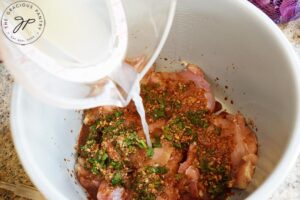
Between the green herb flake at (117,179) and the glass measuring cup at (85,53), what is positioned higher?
the glass measuring cup at (85,53)

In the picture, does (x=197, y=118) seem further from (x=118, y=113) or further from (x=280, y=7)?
(x=280, y=7)

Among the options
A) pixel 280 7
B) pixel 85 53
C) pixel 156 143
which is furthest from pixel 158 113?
pixel 280 7

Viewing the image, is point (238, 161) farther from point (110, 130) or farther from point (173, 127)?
point (110, 130)

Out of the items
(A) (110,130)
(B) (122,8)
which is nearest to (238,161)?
(A) (110,130)

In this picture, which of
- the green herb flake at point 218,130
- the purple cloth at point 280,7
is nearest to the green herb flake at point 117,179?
the green herb flake at point 218,130

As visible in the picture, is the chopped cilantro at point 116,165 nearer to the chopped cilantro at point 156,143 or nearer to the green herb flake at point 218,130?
the chopped cilantro at point 156,143

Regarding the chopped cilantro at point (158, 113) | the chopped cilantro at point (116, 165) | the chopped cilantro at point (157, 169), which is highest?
the chopped cilantro at point (158, 113)

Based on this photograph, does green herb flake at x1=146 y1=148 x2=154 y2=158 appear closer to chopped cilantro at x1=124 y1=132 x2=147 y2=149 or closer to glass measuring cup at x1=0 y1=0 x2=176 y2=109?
chopped cilantro at x1=124 y1=132 x2=147 y2=149
